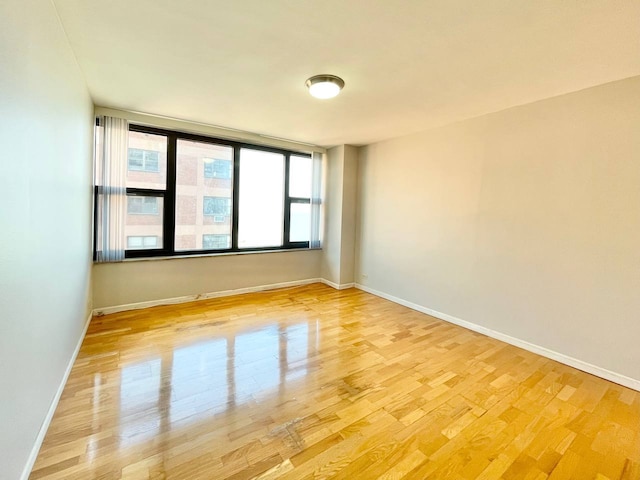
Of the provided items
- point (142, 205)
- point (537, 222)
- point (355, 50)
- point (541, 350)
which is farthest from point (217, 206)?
point (541, 350)

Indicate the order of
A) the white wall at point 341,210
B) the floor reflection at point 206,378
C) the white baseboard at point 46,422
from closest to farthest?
the white baseboard at point 46,422 → the floor reflection at point 206,378 → the white wall at point 341,210

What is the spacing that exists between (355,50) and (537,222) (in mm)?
2392

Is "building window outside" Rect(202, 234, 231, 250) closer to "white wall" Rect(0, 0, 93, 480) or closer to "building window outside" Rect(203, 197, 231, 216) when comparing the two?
"building window outside" Rect(203, 197, 231, 216)

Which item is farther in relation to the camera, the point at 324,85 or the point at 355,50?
the point at 324,85

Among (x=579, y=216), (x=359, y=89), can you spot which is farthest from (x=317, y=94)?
(x=579, y=216)

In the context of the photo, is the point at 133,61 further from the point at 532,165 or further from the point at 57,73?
the point at 532,165

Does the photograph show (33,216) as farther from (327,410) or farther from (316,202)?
(316,202)

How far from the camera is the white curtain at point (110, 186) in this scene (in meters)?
3.37

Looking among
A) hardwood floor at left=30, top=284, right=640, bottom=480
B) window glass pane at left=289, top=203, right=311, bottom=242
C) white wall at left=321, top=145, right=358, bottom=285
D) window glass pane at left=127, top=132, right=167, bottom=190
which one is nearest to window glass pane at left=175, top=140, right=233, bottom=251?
window glass pane at left=127, top=132, right=167, bottom=190

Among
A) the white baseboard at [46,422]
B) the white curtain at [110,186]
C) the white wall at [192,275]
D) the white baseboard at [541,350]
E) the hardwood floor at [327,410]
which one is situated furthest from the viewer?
the white wall at [192,275]

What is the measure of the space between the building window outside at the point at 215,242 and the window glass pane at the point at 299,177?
1334 millimetres

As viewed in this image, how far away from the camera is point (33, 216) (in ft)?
4.89

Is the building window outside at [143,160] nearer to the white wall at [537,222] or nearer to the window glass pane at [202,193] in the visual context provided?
the window glass pane at [202,193]

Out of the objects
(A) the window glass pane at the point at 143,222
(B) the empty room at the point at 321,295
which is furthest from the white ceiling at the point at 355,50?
(A) the window glass pane at the point at 143,222
